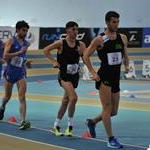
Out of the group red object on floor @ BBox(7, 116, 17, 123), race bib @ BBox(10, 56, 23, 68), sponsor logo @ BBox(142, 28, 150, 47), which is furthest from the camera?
sponsor logo @ BBox(142, 28, 150, 47)

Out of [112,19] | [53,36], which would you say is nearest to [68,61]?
[112,19]

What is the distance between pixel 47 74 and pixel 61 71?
13.2m

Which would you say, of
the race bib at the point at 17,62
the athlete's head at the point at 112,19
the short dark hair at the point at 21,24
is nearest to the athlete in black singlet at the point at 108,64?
the athlete's head at the point at 112,19

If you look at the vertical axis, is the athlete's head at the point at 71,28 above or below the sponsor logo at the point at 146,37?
below

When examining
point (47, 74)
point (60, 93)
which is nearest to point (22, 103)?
point (60, 93)

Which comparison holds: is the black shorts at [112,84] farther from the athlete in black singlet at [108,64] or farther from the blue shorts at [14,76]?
the blue shorts at [14,76]

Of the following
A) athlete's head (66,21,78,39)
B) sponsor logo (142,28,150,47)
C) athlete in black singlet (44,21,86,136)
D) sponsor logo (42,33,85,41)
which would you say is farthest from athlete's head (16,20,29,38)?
sponsor logo (142,28,150,47)

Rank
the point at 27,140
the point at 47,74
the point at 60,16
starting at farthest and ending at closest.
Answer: the point at 60,16, the point at 47,74, the point at 27,140

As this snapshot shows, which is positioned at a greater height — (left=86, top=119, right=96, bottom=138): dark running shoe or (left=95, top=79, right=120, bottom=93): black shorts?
(left=95, top=79, right=120, bottom=93): black shorts

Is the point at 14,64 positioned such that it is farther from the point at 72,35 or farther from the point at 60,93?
the point at 60,93

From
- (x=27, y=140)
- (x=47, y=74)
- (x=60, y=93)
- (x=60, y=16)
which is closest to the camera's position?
(x=27, y=140)

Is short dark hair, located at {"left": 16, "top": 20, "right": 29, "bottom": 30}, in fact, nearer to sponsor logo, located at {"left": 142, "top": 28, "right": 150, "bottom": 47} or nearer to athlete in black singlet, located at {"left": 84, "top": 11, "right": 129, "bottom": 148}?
athlete in black singlet, located at {"left": 84, "top": 11, "right": 129, "bottom": 148}

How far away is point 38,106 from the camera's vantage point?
41.4 feet

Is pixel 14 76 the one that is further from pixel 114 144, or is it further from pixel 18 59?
pixel 114 144
